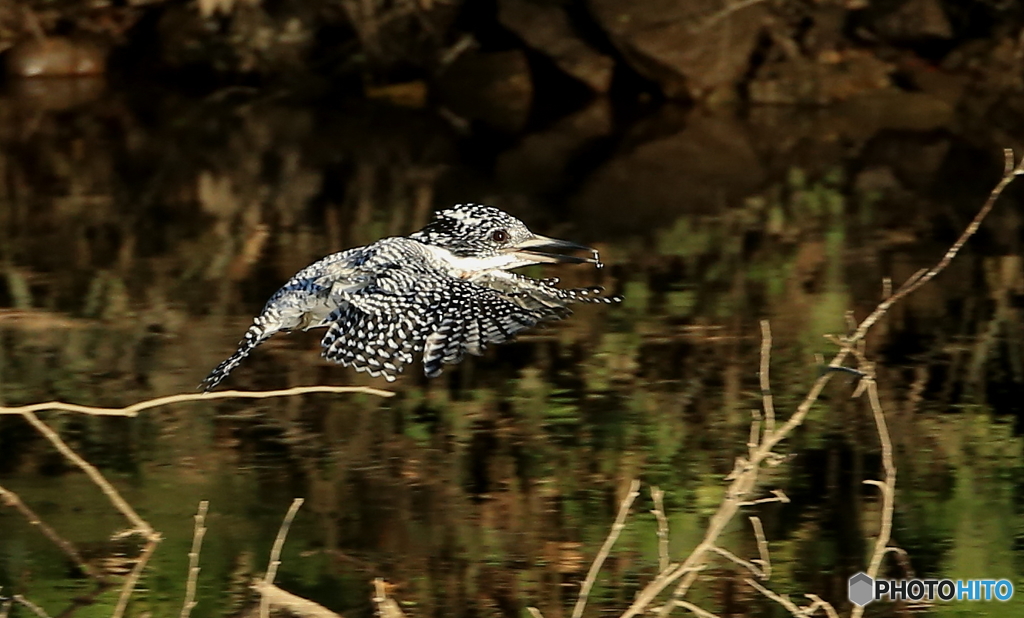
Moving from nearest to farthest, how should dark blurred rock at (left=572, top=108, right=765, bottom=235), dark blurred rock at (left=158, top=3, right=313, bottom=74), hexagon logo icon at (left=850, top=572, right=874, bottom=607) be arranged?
hexagon logo icon at (left=850, top=572, right=874, bottom=607), dark blurred rock at (left=572, top=108, right=765, bottom=235), dark blurred rock at (left=158, top=3, right=313, bottom=74)

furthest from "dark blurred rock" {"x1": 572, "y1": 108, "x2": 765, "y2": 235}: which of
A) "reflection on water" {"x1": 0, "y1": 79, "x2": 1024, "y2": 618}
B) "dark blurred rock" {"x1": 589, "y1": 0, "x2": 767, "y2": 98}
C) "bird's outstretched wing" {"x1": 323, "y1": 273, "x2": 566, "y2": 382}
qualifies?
"bird's outstretched wing" {"x1": 323, "y1": 273, "x2": 566, "y2": 382}

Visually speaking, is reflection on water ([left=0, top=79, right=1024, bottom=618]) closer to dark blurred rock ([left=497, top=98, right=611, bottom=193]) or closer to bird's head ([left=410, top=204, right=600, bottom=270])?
dark blurred rock ([left=497, top=98, right=611, bottom=193])

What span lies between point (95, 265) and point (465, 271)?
4338 millimetres

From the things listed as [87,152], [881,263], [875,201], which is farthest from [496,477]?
[87,152]

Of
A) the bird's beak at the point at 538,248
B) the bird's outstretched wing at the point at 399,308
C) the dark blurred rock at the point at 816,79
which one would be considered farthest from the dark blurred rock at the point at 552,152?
the bird's outstretched wing at the point at 399,308

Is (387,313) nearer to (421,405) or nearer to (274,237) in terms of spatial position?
(421,405)

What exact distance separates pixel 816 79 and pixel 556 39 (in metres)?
2.13

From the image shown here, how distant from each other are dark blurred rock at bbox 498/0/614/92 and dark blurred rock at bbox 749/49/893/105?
130 centimetres

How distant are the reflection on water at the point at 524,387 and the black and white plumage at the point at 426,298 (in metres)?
0.68

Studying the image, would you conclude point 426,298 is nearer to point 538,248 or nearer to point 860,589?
point 538,248

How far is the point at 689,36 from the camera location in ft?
49.3

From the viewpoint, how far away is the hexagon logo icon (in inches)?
186

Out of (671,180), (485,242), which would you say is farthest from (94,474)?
(671,180)

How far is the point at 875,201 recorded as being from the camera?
11.1 metres
